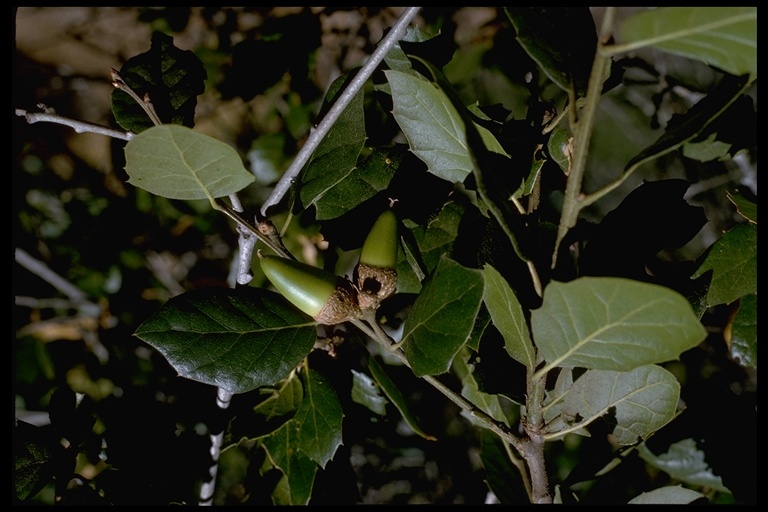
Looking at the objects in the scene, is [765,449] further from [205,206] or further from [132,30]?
[132,30]

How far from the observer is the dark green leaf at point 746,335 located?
2.31 feet

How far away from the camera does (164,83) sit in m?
0.89

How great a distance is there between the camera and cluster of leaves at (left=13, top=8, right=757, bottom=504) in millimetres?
561

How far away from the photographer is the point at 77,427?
1.08 meters

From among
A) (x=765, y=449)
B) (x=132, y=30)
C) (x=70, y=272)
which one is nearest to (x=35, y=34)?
(x=132, y=30)

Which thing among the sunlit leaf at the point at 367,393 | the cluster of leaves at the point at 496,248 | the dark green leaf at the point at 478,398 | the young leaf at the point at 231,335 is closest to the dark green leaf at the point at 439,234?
the cluster of leaves at the point at 496,248

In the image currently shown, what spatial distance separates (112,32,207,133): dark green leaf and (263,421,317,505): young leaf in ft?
2.08

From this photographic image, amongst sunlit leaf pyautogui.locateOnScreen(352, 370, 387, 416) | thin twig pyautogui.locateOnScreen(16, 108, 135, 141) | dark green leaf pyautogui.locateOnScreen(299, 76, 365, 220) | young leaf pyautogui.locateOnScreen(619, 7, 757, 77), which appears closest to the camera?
young leaf pyautogui.locateOnScreen(619, 7, 757, 77)

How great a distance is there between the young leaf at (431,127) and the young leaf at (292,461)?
625 mm

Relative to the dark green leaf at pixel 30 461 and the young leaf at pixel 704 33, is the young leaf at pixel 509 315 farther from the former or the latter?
the dark green leaf at pixel 30 461

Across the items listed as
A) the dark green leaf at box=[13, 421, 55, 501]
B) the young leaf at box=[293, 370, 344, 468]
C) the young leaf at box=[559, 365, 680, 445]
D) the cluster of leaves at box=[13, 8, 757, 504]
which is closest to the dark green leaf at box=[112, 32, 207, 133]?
the cluster of leaves at box=[13, 8, 757, 504]

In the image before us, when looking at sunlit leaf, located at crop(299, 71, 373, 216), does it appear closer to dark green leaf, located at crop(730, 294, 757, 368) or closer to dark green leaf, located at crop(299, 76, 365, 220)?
dark green leaf, located at crop(299, 76, 365, 220)

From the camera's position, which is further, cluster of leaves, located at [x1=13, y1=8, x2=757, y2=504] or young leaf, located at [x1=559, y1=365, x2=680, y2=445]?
young leaf, located at [x1=559, y1=365, x2=680, y2=445]

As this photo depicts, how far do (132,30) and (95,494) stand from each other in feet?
9.73
